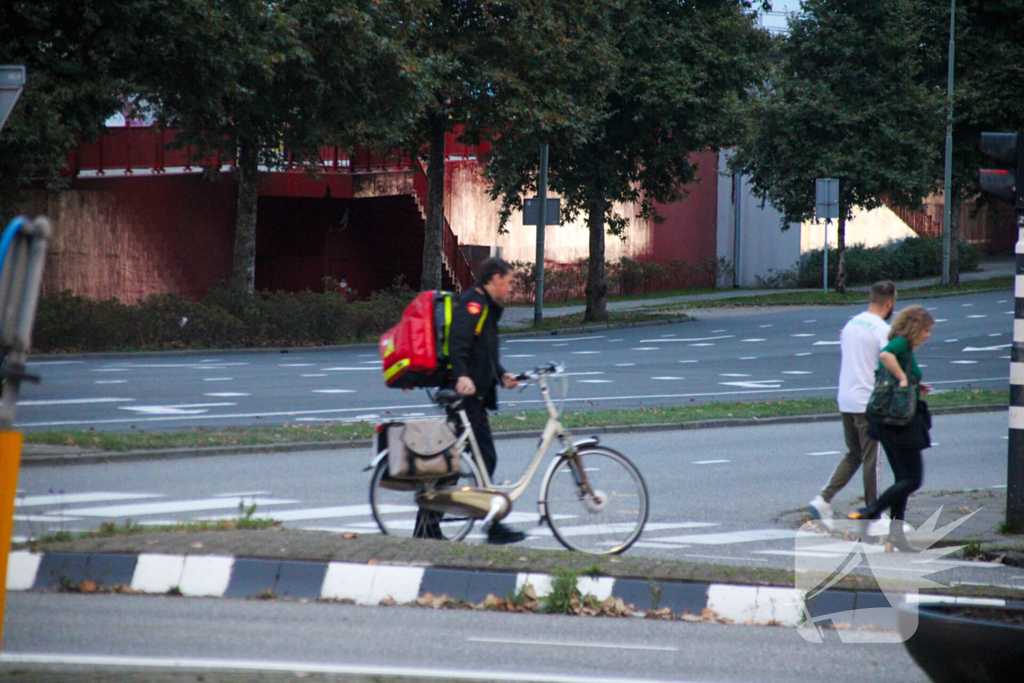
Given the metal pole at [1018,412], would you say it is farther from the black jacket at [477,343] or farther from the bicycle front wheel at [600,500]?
the black jacket at [477,343]

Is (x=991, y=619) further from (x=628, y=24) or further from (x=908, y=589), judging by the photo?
(x=628, y=24)

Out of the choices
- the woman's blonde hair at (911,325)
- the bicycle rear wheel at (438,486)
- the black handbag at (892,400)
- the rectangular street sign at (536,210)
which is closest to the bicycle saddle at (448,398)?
the bicycle rear wheel at (438,486)

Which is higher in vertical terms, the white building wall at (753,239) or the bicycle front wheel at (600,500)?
the white building wall at (753,239)

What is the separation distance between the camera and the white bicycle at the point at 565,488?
803cm

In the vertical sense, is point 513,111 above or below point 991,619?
above

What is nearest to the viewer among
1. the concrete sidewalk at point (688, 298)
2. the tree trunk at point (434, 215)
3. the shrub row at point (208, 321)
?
the shrub row at point (208, 321)

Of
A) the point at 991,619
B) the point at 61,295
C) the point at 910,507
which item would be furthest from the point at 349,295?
the point at 991,619

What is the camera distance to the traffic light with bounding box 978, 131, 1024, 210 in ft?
27.8

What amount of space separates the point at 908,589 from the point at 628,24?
27.3 metres

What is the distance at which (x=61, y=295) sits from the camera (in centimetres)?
2595

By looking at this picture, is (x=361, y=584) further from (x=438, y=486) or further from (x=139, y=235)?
(x=139, y=235)

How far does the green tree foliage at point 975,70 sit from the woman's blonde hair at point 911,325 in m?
36.9

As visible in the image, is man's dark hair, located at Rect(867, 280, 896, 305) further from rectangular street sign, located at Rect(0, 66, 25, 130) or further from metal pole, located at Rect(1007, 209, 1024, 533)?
rectangular street sign, located at Rect(0, 66, 25, 130)

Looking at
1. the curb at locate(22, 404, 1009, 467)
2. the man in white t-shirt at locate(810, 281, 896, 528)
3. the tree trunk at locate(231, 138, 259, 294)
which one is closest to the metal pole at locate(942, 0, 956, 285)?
the tree trunk at locate(231, 138, 259, 294)
